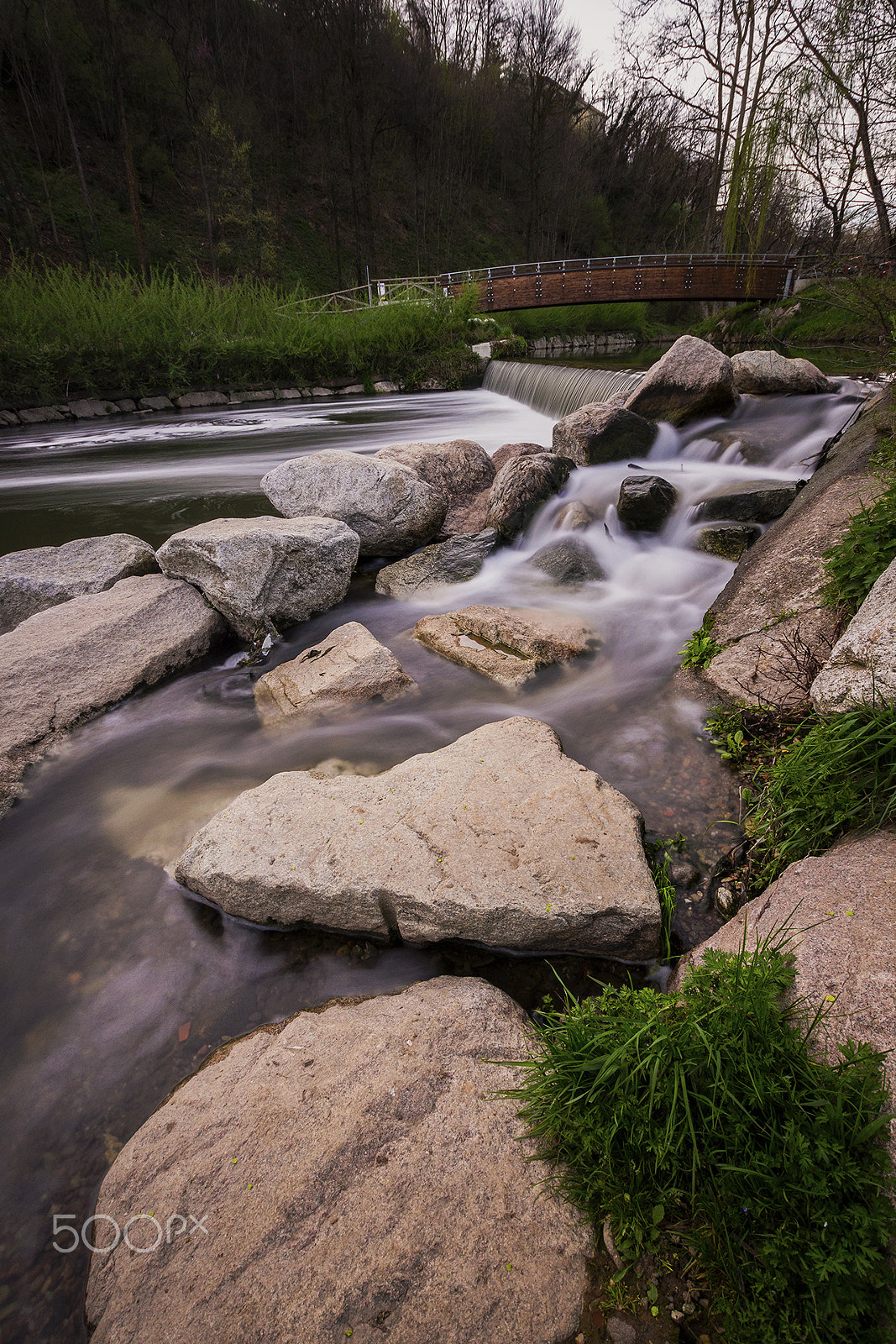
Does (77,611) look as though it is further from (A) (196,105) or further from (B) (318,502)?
(A) (196,105)

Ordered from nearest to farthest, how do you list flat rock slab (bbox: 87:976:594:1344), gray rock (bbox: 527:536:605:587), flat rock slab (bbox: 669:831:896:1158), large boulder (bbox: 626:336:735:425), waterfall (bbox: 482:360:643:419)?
flat rock slab (bbox: 87:976:594:1344), flat rock slab (bbox: 669:831:896:1158), gray rock (bbox: 527:536:605:587), large boulder (bbox: 626:336:735:425), waterfall (bbox: 482:360:643:419)

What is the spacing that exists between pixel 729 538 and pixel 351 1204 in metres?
5.64

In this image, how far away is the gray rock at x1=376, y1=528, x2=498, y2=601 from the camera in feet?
19.2

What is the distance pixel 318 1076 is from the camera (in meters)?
1.84

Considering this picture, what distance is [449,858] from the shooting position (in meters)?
2.48

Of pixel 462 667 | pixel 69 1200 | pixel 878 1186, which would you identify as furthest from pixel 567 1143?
pixel 462 667

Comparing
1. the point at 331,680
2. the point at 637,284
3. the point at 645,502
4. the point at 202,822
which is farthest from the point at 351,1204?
the point at 637,284

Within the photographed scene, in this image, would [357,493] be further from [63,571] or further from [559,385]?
[559,385]

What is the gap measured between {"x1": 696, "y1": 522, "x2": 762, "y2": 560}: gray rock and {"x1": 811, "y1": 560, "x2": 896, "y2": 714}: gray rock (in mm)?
→ 3075

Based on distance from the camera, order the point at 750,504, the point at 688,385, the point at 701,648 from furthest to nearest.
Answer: the point at 688,385
the point at 750,504
the point at 701,648

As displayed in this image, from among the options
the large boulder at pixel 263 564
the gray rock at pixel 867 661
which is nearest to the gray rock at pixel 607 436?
the large boulder at pixel 263 564

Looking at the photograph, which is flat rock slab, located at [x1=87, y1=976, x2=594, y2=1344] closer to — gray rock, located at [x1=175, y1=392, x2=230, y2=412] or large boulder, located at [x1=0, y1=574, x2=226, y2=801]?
large boulder, located at [x1=0, y1=574, x2=226, y2=801]

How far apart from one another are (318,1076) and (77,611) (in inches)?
152

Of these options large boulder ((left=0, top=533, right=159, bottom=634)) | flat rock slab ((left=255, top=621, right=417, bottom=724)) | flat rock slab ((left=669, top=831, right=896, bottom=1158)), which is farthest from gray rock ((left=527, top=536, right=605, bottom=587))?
flat rock slab ((left=669, top=831, right=896, bottom=1158))
